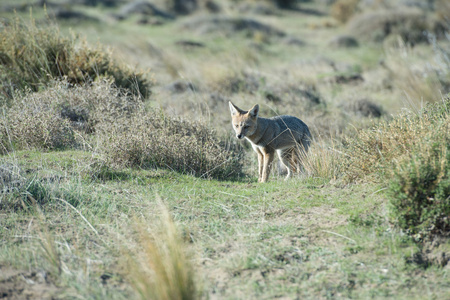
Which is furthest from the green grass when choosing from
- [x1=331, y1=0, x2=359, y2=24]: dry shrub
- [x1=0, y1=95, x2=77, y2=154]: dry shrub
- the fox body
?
[x1=331, y1=0, x2=359, y2=24]: dry shrub

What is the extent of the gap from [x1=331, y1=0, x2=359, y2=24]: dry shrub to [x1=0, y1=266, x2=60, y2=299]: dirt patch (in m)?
28.6

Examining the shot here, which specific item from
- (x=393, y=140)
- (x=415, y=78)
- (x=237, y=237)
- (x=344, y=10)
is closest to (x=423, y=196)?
(x=393, y=140)

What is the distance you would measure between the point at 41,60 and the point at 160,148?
362cm

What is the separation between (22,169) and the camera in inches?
203

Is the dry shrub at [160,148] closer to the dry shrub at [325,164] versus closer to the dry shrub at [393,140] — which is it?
the dry shrub at [325,164]

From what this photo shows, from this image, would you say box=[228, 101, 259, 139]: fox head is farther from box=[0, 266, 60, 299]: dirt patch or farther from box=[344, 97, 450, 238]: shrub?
box=[0, 266, 60, 299]: dirt patch

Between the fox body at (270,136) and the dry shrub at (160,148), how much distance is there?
0.61 meters

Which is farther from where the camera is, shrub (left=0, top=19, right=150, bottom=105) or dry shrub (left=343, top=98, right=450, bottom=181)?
→ shrub (left=0, top=19, right=150, bottom=105)

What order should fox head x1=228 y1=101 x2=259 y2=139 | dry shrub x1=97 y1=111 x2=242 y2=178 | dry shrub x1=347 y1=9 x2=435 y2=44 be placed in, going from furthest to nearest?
dry shrub x1=347 y1=9 x2=435 y2=44 < fox head x1=228 y1=101 x2=259 y2=139 < dry shrub x1=97 y1=111 x2=242 y2=178

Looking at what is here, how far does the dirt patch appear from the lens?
124 inches

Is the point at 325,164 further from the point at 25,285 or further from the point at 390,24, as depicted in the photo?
the point at 390,24

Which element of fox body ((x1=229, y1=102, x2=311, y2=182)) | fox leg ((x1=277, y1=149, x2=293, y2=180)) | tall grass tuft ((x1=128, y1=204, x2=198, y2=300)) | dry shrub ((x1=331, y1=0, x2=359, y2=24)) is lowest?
fox leg ((x1=277, y1=149, x2=293, y2=180))

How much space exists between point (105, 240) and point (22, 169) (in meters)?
2.00

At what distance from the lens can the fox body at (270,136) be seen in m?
6.78
